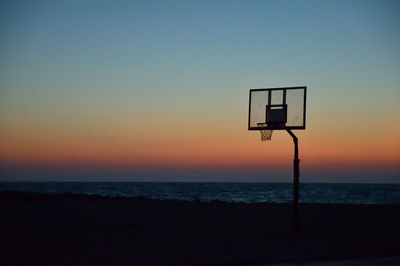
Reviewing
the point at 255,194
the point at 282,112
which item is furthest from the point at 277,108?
the point at 255,194

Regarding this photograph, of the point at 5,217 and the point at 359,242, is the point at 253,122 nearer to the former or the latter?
the point at 359,242

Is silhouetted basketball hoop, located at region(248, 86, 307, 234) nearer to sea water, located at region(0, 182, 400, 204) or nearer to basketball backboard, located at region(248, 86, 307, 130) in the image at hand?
basketball backboard, located at region(248, 86, 307, 130)

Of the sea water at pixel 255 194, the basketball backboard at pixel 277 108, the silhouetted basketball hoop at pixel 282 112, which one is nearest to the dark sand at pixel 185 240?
the silhouetted basketball hoop at pixel 282 112

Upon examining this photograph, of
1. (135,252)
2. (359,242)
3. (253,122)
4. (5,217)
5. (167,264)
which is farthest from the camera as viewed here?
(5,217)

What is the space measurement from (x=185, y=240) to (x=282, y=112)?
5.85 metres

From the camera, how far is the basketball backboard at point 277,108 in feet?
62.0

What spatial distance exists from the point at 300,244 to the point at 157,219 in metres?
9.67

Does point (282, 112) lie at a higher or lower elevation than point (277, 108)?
lower

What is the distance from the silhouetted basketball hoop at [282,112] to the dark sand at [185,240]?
2308 millimetres

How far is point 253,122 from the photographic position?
797 inches

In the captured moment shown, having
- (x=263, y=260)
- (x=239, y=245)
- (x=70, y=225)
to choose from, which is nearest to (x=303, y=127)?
(x=239, y=245)

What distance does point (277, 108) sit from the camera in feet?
64.0

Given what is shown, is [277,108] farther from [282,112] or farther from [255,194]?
[255,194]

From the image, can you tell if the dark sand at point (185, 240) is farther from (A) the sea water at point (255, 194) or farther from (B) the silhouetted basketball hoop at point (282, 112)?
(A) the sea water at point (255, 194)
